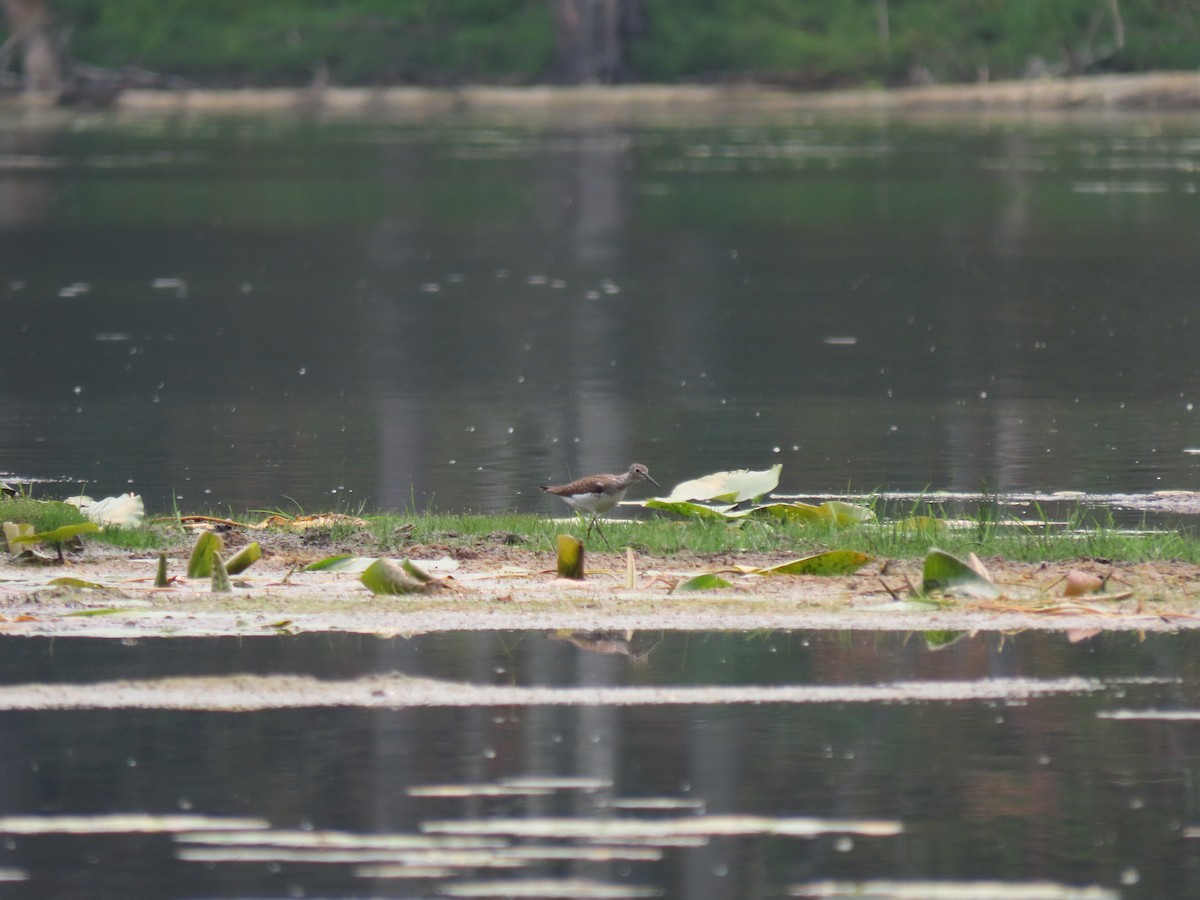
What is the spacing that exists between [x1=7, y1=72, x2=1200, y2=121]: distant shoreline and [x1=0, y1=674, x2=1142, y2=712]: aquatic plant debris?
6125cm

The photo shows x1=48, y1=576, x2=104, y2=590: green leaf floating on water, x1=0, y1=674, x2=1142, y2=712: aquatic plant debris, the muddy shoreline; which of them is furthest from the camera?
x1=48, y1=576, x2=104, y2=590: green leaf floating on water

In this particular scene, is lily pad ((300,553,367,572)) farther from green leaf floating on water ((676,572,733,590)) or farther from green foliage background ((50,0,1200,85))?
green foliage background ((50,0,1200,85))

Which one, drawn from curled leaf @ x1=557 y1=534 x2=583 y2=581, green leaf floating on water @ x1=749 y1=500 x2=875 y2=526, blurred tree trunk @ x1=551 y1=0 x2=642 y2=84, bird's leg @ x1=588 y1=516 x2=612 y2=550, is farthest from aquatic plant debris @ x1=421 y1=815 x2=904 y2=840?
blurred tree trunk @ x1=551 y1=0 x2=642 y2=84

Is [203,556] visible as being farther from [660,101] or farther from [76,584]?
[660,101]

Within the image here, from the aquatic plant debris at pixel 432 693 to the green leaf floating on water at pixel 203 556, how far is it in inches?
62.1

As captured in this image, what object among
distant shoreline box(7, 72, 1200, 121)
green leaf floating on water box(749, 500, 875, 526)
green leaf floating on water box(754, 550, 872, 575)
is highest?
green leaf floating on water box(754, 550, 872, 575)

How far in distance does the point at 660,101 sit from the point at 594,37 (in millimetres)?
2841

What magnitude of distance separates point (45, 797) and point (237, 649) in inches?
66.0

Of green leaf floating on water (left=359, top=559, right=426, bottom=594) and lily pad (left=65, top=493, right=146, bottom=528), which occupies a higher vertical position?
green leaf floating on water (left=359, top=559, right=426, bottom=594)

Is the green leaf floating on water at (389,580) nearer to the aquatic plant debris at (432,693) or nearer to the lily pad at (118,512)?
the aquatic plant debris at (432,693)

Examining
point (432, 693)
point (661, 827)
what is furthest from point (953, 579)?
point (661, 827)

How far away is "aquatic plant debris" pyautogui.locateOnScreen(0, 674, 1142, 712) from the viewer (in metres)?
7.76

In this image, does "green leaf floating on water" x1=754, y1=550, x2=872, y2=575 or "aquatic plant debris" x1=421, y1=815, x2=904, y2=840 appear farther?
"green leaf floating on water" x1=754, y1=550, x2=872, y2=575

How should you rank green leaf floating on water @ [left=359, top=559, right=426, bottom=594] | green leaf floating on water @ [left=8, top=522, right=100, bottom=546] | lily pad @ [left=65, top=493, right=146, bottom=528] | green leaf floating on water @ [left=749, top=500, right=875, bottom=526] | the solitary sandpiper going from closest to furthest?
green leaf floating on water @ [left=359, top=559, right=426, bottom=594] < green leaf floating on water @ [left=8, top=522, right=100, bottom=546] < the solitary sandpiper < lily pad @ [left=65, top=493, right=146, bottom=528] < green leaf floating on water @ [left=749, top=500, right=875, bottom=526]
